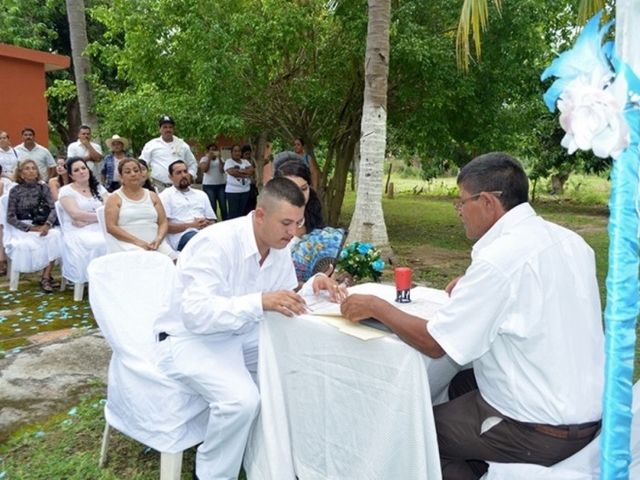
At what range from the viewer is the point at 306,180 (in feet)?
15.5

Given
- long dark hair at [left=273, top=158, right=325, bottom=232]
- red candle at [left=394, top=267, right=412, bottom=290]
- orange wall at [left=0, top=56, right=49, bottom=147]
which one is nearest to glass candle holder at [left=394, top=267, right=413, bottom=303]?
red candle at [left=394, top=267, right=412, bottom=290]

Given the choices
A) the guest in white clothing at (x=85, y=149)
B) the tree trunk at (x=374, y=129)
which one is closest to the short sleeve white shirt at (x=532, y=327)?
the tree trunk at (x=374, y=129)

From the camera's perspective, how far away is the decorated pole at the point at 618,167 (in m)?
1.37

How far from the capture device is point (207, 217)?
7242 mm

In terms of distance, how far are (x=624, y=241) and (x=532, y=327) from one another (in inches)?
31.6

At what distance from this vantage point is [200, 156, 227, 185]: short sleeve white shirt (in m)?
10.8

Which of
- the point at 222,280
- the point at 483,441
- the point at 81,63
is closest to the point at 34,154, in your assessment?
the point at 81,63

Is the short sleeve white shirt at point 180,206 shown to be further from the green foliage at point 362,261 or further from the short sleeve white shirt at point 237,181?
the green foliage at point 362,261

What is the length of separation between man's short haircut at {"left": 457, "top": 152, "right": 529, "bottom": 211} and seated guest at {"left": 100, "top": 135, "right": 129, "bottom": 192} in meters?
7.12

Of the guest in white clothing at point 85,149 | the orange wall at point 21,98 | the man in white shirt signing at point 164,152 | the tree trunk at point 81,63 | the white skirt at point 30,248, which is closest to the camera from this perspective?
the white skirt at point 30,248

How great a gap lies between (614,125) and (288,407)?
1.99 m

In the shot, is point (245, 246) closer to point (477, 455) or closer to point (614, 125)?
point (477, 455)

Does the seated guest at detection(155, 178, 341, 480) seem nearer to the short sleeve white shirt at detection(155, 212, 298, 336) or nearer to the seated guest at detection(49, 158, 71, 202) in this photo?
the short sleeve white shirt at detection(155, 212, 298, 336)

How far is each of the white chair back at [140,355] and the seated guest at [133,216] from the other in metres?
2.93
